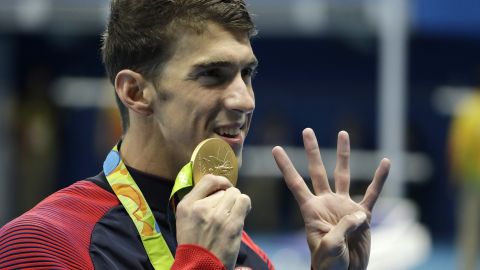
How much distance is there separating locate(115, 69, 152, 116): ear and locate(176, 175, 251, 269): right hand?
14.4 inches

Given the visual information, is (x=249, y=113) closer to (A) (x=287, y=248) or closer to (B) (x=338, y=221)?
(B) (x=338, y=221)

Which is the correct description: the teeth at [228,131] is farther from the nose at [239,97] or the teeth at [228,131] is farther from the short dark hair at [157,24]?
the short dark hair at [157,24]

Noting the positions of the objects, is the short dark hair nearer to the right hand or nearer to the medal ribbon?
the medal ribbon

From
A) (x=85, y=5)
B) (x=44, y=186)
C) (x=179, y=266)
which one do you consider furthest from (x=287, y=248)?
(x=179, y=266)

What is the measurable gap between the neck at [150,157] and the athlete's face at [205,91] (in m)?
0.08

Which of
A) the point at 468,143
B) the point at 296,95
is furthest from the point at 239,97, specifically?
the point at 296,95

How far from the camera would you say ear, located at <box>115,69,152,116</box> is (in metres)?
2.91

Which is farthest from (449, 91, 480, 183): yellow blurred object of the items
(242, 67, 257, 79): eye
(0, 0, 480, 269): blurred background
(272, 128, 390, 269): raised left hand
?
(242, 67, 257, 79): eye

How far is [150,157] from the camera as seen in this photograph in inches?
117

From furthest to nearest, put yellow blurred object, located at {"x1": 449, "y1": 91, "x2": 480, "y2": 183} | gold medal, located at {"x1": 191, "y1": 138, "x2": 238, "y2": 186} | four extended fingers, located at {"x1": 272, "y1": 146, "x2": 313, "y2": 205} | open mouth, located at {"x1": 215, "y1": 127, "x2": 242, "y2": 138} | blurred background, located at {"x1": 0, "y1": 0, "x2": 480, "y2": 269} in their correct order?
1. blurred background, located at {"x1": 0, "y1": 0, "x2": 480, "y2": 269}
2. yellow blurred object, located at {"x1": 449, "y1": 91, "x2": 480, "y2": 183}
3. four extended fingers, located at {"x1": 272, "y1": 146, "x2": 313, "y2": 205}
4. open mouth, located at {"x1": 215, "y1": 127, "x2": 242, "y2": 138}
5. gold medal, located at {"x1": 191, "y1": 138, "x2": 238, "y2": 186}

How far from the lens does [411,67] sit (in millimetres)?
16891

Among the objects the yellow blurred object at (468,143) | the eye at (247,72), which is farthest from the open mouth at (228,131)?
the yellow blurred object at (468,143)

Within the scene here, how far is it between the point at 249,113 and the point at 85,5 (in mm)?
11338

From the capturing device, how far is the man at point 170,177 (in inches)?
103
